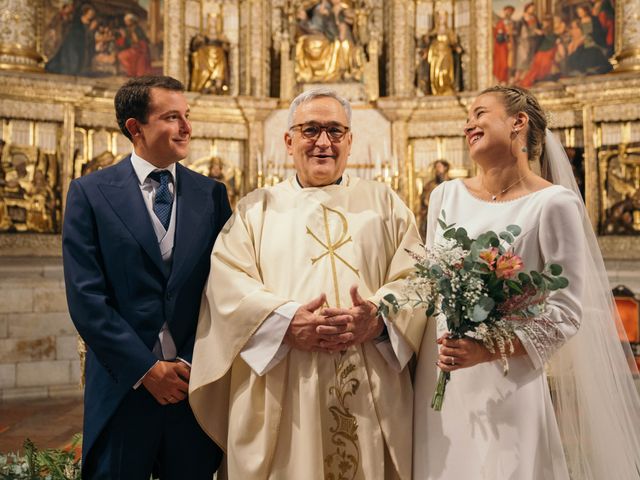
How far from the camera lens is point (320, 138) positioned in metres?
2.82

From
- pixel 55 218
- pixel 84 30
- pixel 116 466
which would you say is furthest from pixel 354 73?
pixel 116 466

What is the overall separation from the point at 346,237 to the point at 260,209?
1.29 ft

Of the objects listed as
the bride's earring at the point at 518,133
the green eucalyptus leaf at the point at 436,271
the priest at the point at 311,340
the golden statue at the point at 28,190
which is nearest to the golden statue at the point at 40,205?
the golden statue at the point at 28,190

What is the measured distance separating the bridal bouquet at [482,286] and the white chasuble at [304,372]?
12.5 inches

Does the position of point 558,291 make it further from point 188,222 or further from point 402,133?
point 402,133

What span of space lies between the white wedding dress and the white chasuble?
0.60 ft

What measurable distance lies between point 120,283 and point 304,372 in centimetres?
79

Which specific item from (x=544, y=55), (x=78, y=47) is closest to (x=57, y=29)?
(x=78, y=47)

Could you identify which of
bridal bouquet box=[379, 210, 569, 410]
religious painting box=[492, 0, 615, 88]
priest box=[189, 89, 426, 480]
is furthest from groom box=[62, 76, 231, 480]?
religious painting box=[492, 0, 615, 88]

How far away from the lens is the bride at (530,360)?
2449 millimetres

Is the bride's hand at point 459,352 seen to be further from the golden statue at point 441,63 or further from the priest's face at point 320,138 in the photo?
the golden statue at point 441,63

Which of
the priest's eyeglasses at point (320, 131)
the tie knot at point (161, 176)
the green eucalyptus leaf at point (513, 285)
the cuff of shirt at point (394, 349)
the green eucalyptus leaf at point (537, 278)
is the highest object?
the priest's eyeglasses at point (320, 131)

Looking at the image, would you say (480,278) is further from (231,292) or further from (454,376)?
(231,292)

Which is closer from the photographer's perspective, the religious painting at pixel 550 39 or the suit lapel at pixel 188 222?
the suit lapel at pixel 188 222
